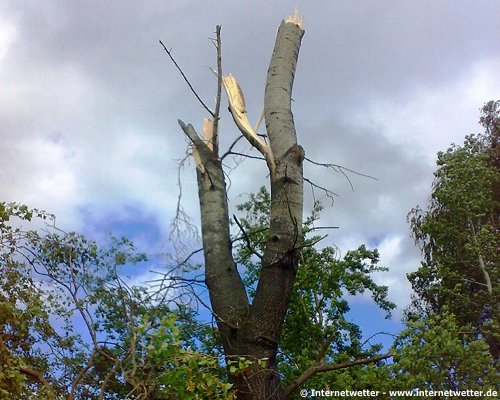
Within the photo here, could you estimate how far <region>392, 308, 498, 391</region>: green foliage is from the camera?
7.52 meters

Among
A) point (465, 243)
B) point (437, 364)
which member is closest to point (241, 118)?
point (437, 364)

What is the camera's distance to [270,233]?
15.1ft

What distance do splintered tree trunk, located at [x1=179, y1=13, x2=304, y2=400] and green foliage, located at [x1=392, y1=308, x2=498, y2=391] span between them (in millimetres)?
3662

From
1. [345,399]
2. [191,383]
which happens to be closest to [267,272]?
[191,383]

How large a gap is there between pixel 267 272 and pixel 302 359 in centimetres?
491

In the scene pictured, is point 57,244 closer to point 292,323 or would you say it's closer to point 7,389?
point 7,389

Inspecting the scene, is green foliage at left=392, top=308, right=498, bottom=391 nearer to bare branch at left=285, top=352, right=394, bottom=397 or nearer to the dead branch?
bare branch at left=285, top=352, right=394, bottom=397

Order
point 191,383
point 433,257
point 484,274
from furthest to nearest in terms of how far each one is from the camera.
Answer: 1. point 433,257
2. point 484,274
3. point 191,383

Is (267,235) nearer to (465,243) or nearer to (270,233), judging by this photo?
(270,233)

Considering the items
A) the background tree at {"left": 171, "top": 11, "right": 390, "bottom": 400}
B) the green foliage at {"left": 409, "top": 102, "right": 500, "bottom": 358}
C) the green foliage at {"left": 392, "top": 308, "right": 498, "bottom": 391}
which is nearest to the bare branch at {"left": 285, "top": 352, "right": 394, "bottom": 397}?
the background tree at {"left": 171, "top": 11, "right": 390, "bottom": 400}

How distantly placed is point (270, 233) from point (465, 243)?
9097 millimetres

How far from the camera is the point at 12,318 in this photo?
4.32m

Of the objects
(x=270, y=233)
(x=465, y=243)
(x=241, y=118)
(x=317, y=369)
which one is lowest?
(x=317, y=369)

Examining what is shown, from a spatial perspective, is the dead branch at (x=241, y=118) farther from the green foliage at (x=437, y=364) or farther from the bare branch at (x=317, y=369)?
the green foliage at (x=437, y=364)
